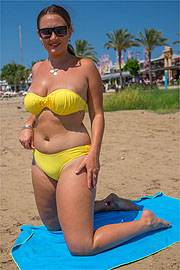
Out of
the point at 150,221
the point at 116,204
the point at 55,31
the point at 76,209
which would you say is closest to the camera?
the point at 76,209

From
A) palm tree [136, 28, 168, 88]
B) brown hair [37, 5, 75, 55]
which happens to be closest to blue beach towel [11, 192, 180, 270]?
brown hair [37, 5, 75, 55]

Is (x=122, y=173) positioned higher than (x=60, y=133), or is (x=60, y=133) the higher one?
(x=60, y=133)

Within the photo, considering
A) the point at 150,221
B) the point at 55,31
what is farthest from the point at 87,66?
the point at 150,221

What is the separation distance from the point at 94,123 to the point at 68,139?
26 cm

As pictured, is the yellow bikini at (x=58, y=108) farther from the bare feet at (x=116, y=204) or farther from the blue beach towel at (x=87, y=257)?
the bare feet at (x=116, y=204)

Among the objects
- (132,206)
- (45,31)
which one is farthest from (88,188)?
(45,31)

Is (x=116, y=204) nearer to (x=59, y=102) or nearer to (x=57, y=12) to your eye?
(x=59, y=102)

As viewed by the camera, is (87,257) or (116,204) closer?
(87,257)

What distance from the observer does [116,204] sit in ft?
10.0

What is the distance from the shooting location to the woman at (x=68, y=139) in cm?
216

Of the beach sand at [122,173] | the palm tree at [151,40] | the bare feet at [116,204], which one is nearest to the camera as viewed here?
the beach sand at [122,173]

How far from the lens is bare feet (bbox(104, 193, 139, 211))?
3061 millimetres

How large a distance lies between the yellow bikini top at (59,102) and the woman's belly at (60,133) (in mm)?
69

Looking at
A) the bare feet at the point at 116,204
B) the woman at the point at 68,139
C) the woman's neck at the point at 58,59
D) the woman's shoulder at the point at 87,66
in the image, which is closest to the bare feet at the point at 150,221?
the woman at the point at 68,139
